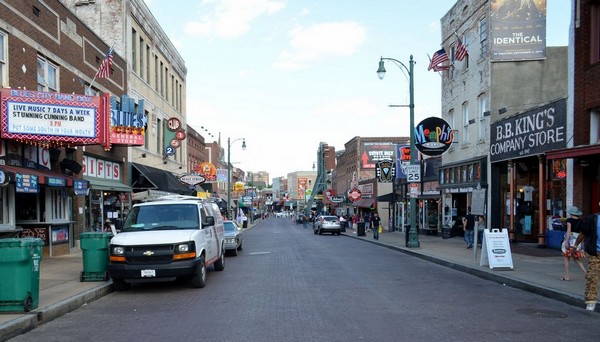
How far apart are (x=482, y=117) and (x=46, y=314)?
21699 mm

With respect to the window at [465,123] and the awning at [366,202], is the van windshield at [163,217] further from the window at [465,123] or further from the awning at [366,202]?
the awning at [366,202]

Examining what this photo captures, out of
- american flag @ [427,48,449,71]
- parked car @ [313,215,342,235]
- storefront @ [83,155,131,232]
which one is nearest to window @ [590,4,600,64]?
american flag @ [427,48,449,71]

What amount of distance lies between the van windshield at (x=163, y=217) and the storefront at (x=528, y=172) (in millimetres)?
12845

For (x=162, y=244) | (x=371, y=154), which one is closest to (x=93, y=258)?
(x=162, y=244)

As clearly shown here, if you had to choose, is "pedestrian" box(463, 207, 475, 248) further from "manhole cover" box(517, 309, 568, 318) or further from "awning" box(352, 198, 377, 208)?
"awning" box(352, 198, 377, 208)

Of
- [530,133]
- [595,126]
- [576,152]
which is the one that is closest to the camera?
[576,152]

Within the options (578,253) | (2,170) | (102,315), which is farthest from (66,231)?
(578,253)

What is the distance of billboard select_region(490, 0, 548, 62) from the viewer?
23547 millimetres

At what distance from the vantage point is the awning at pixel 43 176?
44.2 feet

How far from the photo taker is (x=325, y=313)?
8820 millimetres

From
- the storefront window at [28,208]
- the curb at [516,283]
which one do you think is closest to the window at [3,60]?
the storefront window at [28,208]

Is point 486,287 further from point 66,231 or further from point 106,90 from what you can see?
point 106,90

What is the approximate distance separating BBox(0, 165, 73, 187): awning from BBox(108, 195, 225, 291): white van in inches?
146

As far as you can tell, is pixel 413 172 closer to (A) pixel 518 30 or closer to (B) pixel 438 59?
(B) pixel 438 59
